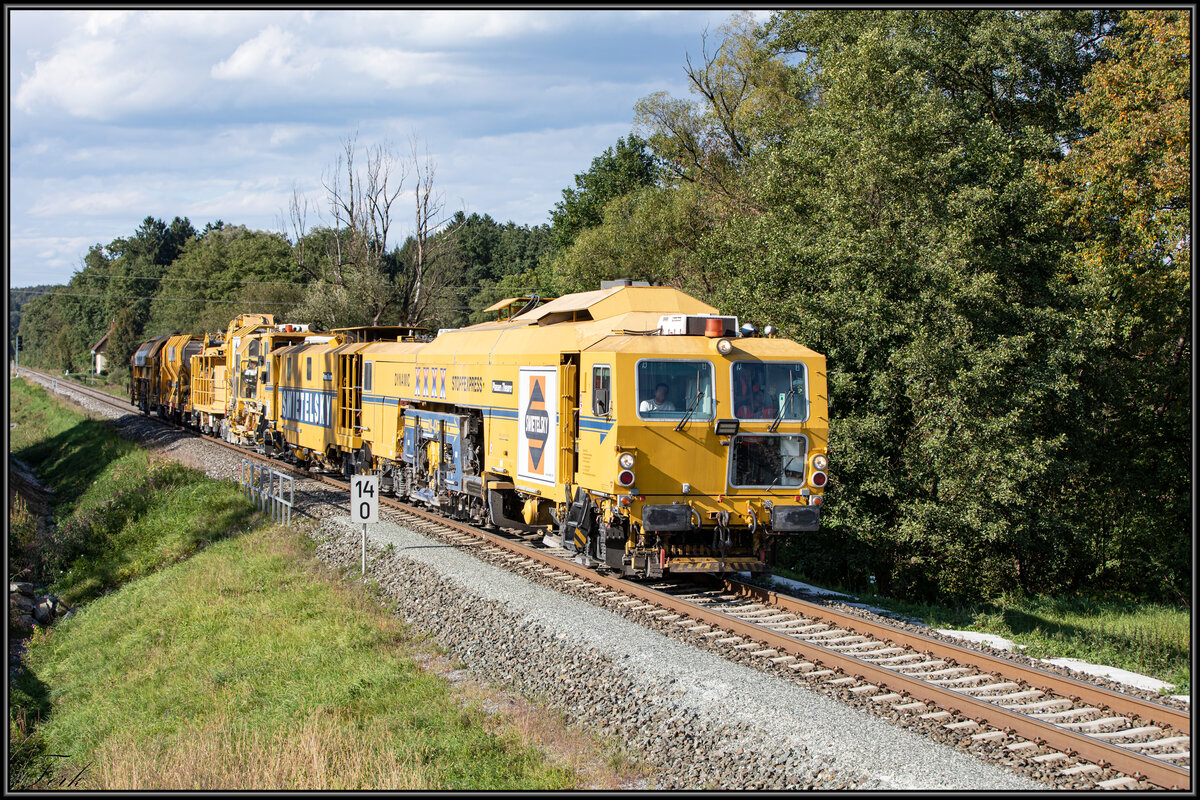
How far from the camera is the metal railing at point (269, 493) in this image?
18438 mm

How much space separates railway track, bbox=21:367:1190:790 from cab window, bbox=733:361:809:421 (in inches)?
93.6

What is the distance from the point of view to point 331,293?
46750mm

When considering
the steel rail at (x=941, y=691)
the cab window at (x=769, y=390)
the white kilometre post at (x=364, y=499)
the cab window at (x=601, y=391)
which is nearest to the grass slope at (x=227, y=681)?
the white kilometre post at (x=364, y=499)

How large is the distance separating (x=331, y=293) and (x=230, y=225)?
80517 mm

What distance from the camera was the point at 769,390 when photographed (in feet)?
37.1

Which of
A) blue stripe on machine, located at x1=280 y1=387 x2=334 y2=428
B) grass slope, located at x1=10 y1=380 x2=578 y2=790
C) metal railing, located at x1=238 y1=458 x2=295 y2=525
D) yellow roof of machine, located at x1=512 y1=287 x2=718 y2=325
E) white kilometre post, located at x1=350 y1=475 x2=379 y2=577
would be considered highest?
yellow roof of machine, located at x1=512 y1=287 x2=718 y2=325

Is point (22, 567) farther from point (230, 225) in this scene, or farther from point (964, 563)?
point (230, 225)

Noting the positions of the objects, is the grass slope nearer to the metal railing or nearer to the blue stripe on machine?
the metal railing

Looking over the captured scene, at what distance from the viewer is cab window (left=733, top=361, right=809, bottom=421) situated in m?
11.2

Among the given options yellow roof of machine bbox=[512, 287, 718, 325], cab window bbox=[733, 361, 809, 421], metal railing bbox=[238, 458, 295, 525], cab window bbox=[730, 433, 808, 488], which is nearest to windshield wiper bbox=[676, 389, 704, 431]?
cab window bbox=[733, 361, 809, 421]

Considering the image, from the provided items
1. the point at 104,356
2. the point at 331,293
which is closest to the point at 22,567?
the point at 331,293

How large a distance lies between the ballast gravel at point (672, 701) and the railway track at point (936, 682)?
501 millimetres

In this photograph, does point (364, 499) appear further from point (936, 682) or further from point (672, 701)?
point (936, 682)

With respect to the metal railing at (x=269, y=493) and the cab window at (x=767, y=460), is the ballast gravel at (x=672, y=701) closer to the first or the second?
the cab window at (x=767, y=460)
